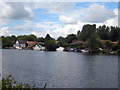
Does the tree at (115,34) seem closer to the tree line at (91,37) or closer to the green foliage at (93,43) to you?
the tree line at (91,37)

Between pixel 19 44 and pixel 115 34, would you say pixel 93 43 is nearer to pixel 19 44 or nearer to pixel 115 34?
pixel 115 34

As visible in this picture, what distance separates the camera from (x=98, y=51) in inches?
4065

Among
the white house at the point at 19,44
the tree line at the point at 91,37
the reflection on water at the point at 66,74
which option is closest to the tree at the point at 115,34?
the tree line at the point at 91,37

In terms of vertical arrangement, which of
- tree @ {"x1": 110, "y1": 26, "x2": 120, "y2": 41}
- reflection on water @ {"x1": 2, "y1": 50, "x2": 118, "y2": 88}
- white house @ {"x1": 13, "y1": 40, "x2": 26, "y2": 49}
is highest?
tree @ {"x1": 110, "y1": 26, "x2": 120, "y2": 41}

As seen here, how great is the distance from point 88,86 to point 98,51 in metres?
84.7

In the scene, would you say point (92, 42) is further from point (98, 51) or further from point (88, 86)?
point (88, 86)

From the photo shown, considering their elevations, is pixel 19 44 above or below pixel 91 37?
below

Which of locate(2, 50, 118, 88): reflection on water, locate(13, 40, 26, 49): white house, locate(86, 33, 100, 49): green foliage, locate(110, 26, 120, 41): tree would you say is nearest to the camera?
locate(2, 50, 118, 88): reflection on water

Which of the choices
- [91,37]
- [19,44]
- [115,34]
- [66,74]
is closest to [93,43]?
[91,37]

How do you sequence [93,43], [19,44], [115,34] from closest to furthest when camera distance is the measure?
A: [93,43] < [115,34] < [19,44]

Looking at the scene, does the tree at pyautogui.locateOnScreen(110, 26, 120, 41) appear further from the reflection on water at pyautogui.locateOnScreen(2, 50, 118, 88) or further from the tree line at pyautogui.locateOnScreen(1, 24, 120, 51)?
the reflection on water at pyautogui.locateOnScreen(2, 50, 118, 88)

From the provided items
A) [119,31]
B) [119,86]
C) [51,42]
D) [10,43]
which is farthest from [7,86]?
[10,43]

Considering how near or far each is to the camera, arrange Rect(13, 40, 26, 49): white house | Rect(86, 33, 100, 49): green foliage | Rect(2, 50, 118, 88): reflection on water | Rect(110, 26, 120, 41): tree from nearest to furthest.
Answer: Rect(2, 50, 118, 88): reflection on water
Rect(86, 33, 100, 49): green foliage
Rect(110, 26, 120, 41): tree
Rect(13, 40, 26, 49): white house

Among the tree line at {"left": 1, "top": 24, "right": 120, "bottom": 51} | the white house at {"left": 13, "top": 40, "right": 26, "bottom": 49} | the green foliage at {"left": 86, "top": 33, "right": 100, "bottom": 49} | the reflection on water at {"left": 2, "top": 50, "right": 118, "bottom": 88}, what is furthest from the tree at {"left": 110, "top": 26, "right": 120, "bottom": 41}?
the reflection on water at {"left": 2, "top": 50, "right": 118, "bottom": 88}
